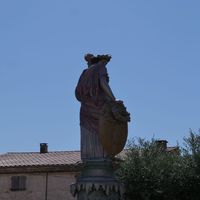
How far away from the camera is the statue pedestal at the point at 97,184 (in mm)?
8633

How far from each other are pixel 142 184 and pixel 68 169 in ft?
24.1

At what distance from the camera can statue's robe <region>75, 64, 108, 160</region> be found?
29.2 ft

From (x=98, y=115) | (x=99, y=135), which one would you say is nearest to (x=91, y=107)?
(x=98, y=115)

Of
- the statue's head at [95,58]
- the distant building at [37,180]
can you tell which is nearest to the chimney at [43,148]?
the distant building at [37,180]

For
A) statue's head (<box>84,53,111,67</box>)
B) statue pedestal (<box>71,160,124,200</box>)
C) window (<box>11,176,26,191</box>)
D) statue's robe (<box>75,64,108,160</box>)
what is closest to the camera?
statue pedestal (<box>71,160,124,200</box>)

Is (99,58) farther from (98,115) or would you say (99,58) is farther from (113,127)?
(113,127)

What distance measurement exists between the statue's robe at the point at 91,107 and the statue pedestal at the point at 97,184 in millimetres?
158

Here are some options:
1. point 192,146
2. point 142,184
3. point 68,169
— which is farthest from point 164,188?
point 68,169

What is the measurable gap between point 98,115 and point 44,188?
78.1 feet

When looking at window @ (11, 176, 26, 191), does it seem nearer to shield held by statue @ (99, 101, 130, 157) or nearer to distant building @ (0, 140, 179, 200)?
distant building @ (0, 140, 179, 200)

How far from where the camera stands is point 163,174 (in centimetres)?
2533

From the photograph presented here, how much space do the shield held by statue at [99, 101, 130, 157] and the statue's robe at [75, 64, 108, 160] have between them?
4.5 inches

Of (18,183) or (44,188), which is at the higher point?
(18,183)

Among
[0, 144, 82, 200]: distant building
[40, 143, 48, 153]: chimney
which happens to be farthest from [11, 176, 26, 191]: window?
[40, 143, 48, 153]: chimney
